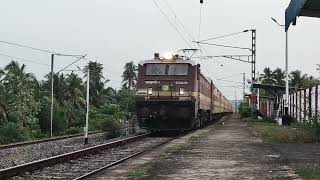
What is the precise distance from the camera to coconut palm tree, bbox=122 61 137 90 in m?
93.7

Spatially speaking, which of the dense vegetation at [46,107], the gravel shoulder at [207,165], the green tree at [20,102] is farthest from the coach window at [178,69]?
the green tree at [20,102]

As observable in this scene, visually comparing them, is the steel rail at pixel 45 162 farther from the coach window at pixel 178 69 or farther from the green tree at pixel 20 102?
the green tree at pixel 20 102

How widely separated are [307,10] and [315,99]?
13.3 m

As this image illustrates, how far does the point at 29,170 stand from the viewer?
12.2 meters

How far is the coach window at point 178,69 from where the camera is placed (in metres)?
25.6

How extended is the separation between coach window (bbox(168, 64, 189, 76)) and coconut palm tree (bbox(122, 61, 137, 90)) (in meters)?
67.8

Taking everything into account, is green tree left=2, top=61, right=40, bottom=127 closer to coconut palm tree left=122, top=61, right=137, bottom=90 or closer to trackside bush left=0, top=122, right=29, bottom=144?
trackside bush left=0, top=122, right=29, bottom=144

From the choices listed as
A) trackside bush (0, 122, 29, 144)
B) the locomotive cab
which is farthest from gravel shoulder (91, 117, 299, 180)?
trackside bush (0, 122, 29, 144)

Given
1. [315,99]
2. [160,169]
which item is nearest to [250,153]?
[160,169]

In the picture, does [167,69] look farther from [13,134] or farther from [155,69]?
[13,134]

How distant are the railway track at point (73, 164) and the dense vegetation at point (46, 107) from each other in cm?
1071

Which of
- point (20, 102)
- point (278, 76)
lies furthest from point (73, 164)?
point (278, 76)

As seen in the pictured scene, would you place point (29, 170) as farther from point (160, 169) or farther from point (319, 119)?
point (319, 119)

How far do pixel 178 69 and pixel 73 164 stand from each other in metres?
12.4
